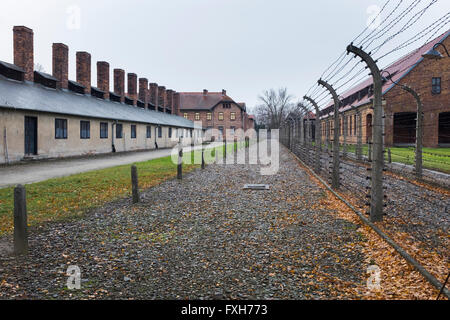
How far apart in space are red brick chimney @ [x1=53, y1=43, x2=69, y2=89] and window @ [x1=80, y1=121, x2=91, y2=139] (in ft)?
17.1

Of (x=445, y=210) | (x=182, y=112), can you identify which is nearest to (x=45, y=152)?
(x=445, y=210)

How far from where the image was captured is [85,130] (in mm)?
23891

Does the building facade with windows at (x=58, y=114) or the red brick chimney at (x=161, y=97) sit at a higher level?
the red brick chimney at (x=161, y=97)

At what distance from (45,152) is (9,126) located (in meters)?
2.97

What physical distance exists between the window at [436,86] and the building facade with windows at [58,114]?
89.6 ft

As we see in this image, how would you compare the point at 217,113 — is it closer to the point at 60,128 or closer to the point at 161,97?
the point at 161,97

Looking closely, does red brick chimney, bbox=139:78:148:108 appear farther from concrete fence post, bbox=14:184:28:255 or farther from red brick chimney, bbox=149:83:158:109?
concrete fence post, bbox=14:184:28:255

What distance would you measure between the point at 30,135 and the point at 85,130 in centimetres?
508

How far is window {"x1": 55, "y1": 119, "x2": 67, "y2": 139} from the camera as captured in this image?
21.0 metres

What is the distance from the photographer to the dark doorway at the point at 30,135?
1872 cm

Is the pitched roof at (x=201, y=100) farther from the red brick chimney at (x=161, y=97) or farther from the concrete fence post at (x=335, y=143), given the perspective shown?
the concrete fence post at (x=335, y=143)

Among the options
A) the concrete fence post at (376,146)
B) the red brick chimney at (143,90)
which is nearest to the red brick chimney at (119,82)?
the red brick chimney at (143,90)
